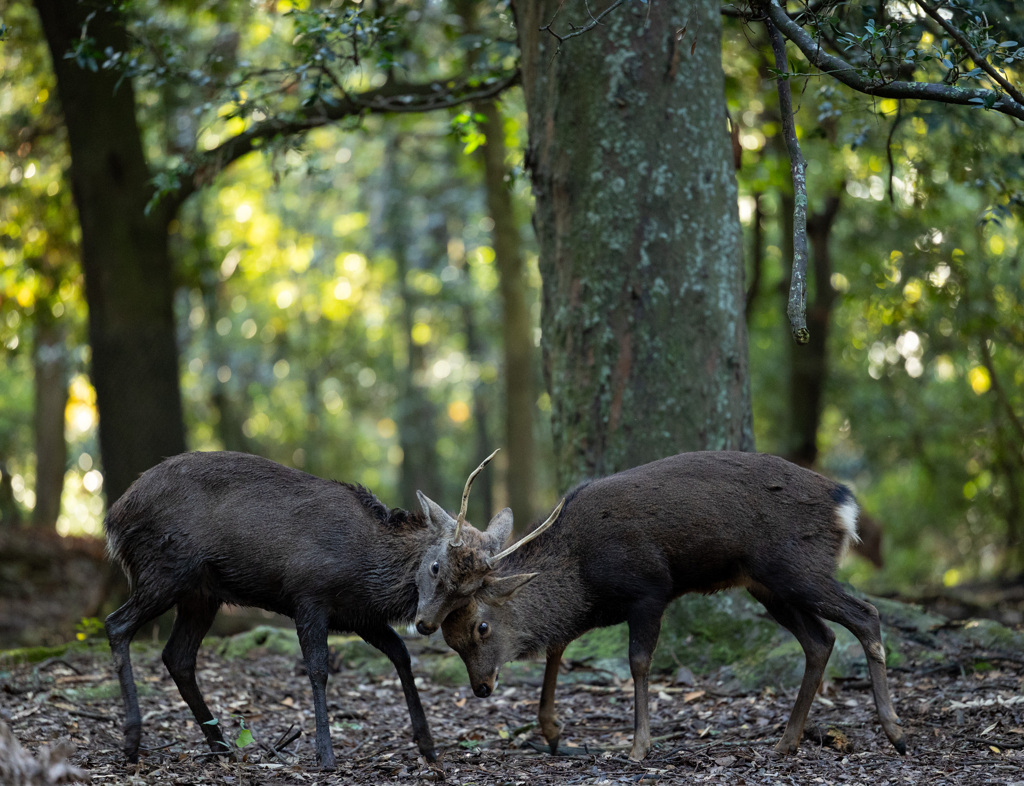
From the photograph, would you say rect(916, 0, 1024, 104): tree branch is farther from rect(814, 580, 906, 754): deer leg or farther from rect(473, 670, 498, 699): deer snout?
rect(473, 670, 498, 699): deer snout

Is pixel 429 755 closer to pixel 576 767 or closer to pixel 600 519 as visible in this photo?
pixel 576 767

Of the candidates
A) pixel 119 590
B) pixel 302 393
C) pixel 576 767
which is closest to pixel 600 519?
pixel 576 767

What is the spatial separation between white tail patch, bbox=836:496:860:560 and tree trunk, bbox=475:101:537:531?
8962 millimetres

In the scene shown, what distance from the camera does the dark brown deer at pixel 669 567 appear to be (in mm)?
5215

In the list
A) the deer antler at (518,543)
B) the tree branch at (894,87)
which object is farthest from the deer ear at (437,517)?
the tree branch at (894,87)

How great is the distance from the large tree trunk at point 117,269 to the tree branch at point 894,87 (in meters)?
6.29

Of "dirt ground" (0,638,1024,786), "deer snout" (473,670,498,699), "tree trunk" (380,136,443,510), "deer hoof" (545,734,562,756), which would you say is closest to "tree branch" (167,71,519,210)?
"dirt ground" (0,638,1024,786)

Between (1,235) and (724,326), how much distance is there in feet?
31.6

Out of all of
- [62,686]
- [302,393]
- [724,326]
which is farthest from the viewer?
[302,393]

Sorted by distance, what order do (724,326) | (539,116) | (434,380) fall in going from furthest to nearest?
(434,380) < (539,116) < (724,326)

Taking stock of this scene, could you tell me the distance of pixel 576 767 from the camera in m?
5.03

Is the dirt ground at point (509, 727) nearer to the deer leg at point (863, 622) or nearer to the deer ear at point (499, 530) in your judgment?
the deer leg at point (863, 622)

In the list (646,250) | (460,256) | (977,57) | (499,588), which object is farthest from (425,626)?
(460,256)

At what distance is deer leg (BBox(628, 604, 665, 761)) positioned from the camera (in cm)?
511
